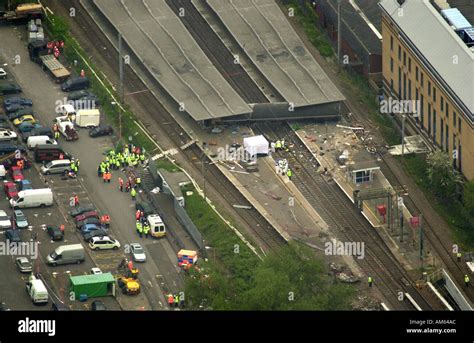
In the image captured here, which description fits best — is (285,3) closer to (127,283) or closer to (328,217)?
(328,217)

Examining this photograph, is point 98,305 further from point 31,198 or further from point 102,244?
point 31,198

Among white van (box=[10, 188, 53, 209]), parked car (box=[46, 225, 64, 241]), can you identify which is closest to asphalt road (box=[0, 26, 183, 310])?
parked car (box=[46, 225, 64, 241])

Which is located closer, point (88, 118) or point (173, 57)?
point (88, 118)

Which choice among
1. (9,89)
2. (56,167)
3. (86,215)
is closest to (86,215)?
(86,215)

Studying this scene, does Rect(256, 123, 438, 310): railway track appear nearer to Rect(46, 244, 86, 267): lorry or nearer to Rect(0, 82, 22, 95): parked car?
Rect(46, 244, 86, 267): lorry

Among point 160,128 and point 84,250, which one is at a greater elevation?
point 160,128
